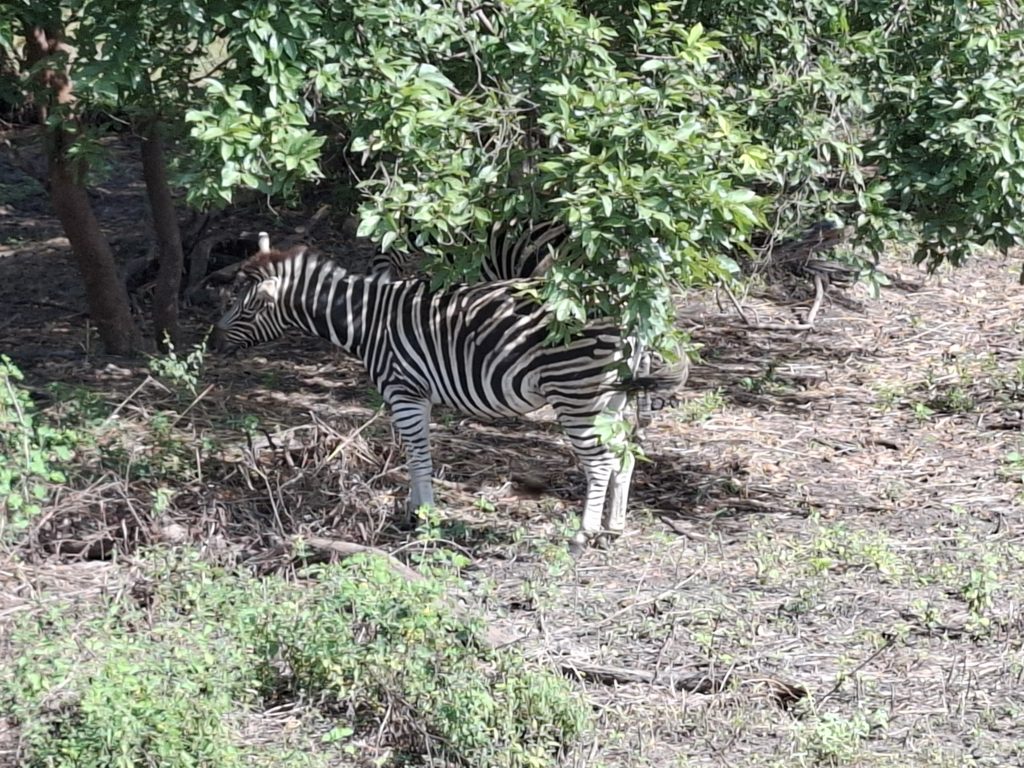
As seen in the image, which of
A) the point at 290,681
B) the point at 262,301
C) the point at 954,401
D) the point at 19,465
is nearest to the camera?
the point at 290,681

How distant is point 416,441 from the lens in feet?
28.7

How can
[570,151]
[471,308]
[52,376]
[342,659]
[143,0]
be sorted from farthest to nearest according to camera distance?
[52,376] → [471,308] → [570,151] → [143,0] → [342,659]

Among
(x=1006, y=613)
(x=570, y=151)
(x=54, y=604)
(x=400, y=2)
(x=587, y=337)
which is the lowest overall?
(x=54, y=604)

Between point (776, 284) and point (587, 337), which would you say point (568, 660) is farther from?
point (776, 284)

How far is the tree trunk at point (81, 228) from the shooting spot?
9.73 metres

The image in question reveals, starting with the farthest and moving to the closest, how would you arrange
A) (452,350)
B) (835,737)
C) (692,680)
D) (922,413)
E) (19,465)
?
(922,413) → (452,350) → (19,465) → (692,680) → (835,737)

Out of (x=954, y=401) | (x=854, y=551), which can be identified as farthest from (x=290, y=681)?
(x=954, y=401)

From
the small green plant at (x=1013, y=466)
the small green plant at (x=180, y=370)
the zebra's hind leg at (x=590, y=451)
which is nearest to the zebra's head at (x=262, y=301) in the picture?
the small green plant at (x=180, y=370)

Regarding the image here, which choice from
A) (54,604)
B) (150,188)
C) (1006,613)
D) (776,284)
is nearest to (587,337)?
(1006,613)

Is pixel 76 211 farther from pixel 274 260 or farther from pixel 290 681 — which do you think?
pixel 290 681

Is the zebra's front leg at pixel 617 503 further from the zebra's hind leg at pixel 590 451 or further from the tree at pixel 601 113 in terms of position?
the tree at pixel 601 113

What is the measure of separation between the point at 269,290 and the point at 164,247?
2.95 metres

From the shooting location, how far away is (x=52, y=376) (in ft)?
36.7

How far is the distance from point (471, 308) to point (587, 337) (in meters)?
0.85
